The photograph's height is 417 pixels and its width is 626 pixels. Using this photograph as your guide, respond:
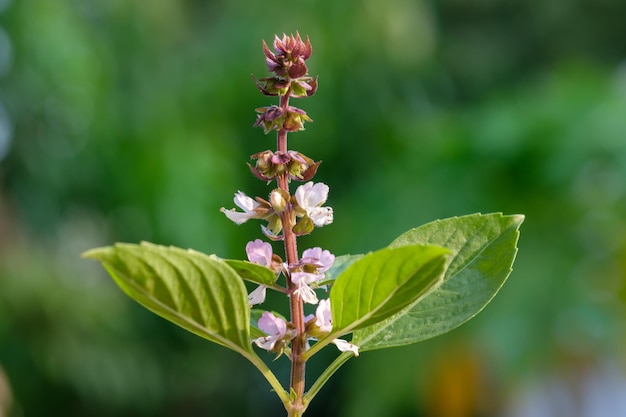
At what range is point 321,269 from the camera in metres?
0.17

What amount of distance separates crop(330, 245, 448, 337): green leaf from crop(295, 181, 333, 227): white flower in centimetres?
1

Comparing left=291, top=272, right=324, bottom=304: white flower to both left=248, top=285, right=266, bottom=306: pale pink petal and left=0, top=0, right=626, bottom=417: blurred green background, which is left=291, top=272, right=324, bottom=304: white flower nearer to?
left=248, top=285, right=266, bottom=306: pale pink petal

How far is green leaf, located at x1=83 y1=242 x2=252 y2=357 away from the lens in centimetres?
15

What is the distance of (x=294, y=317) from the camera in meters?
0.17

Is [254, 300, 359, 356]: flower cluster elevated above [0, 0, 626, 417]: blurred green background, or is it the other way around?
[0, 0, 626, 417]: blurred green background

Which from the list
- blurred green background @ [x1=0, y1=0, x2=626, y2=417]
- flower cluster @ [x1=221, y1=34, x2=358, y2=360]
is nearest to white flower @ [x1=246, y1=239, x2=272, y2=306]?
flower cluster @ [x1=221, y1=34, x2=358, y2=360]

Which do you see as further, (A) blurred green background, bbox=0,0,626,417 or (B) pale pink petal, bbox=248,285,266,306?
(A) blurred green background, bbox=0,0,626,417

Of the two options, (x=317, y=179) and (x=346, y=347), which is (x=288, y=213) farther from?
(x=317, y=179)

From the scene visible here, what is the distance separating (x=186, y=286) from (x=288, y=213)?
0.10ft

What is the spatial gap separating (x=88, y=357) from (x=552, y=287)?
4.31 ft

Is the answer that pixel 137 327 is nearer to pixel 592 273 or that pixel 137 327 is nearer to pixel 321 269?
pixel 592 273

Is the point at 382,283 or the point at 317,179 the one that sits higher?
the point at 317,179

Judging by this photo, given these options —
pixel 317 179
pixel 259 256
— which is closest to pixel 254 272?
pixel 259 256

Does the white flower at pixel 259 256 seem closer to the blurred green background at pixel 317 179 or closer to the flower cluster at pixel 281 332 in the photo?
the flower cluster at pixel 281 332
